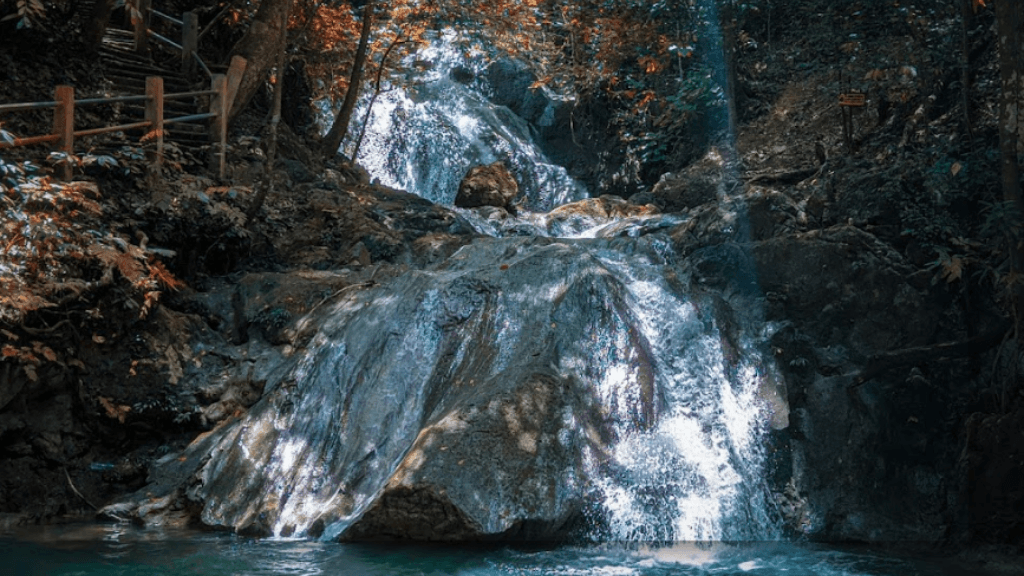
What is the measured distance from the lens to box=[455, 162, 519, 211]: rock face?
666 inches

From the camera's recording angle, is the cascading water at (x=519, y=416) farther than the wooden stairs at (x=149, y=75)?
No

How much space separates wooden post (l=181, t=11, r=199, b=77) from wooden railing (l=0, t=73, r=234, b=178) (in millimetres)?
2964

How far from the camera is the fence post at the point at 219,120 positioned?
38.7ft

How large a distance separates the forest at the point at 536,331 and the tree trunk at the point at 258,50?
0.15 feet

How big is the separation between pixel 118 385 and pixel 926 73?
33.7 ft

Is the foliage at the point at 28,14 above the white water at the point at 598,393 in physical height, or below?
above

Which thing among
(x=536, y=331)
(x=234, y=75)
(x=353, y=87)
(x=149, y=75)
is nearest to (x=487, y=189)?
(x=353, y=87)

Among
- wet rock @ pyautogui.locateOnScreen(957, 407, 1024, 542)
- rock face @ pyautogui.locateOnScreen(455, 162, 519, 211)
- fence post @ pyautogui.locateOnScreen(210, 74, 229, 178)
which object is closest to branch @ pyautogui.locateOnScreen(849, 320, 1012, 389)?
wet rock @ pyautogui.locateOnScreen(957, 407, 1024, 542)

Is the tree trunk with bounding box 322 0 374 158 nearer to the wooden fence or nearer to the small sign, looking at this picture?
the wooden fence

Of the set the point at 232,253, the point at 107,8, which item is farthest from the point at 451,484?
the point at 107,8

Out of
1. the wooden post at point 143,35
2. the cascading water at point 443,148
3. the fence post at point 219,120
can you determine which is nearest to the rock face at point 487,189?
the cascading water at point 443,148

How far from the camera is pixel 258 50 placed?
13273mm

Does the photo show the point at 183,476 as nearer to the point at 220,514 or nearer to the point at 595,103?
the point at 220,514

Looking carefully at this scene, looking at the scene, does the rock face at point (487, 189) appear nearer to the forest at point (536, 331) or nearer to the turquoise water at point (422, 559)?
the forest at point (536, 331)
